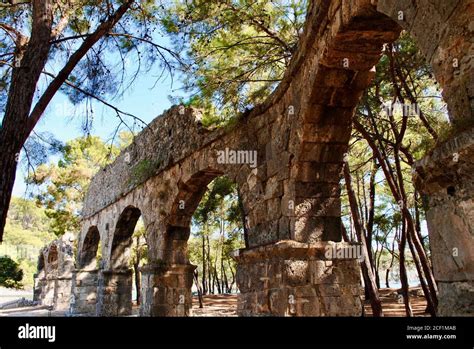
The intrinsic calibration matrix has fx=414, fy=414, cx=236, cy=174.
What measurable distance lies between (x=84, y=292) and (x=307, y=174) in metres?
11.5

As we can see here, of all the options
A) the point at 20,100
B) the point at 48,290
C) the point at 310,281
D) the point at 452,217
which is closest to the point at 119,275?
the point at 310,281

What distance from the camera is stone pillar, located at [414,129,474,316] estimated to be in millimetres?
1769

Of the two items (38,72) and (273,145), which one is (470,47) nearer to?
(273,145)

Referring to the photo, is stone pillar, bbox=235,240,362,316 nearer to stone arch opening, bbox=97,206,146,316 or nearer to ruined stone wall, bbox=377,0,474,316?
ruined stone wall, bbox=377,0,474,316

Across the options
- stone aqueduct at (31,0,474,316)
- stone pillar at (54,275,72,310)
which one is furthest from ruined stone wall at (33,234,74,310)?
stone aqueduct at (31,0,474,316)

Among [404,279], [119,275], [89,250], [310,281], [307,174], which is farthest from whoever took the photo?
[89,250]

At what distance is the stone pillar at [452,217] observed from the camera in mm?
1769

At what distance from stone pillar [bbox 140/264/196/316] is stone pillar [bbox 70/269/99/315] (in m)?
6.01

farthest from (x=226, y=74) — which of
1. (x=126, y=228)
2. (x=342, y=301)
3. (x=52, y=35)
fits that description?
(x=126, y=228)

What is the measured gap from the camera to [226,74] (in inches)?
251

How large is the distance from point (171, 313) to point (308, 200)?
467cm

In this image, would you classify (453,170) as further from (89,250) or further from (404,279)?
(89,250)

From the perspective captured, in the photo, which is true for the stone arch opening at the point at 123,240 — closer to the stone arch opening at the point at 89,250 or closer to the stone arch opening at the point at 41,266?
the stone arch opening at the point at 89,250

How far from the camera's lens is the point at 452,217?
6.12ft
